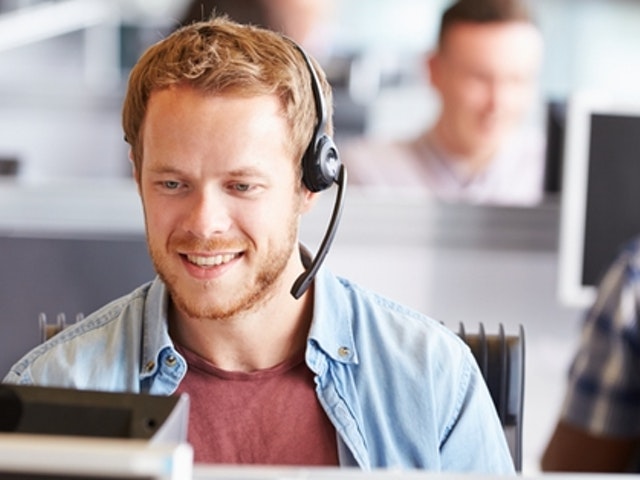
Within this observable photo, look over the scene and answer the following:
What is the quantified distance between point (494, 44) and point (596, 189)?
1.95 feet

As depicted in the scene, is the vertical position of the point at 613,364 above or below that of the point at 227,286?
below

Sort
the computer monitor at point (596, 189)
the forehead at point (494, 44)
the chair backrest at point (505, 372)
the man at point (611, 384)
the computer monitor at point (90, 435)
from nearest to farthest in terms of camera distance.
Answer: the computer monitor at point (90, 435) → the chair backrest at point (505, 372) → the man at point (611, 384) → the computer monitor at point (596, 189) → the forehead at point (494, 44)

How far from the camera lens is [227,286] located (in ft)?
2.68

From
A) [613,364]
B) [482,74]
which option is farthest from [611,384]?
[482,74]

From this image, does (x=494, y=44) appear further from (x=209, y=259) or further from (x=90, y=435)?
(x=90, y=435)

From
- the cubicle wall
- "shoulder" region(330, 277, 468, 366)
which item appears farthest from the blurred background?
"shoulder" region(330, 277, 468, 366)

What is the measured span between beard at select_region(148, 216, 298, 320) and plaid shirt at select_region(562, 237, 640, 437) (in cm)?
43

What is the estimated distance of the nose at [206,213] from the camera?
78 cm

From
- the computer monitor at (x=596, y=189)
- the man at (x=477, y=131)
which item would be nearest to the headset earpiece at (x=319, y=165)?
the computer monitor at (x=596, y=189)

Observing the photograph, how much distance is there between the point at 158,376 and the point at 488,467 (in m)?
0.25

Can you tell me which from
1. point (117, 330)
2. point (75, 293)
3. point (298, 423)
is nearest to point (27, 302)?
point (75, 293)

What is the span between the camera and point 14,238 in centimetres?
157

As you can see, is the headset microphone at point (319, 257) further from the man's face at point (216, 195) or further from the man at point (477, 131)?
the man at point (477, 131)

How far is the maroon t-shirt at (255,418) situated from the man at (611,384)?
41 centimetres
